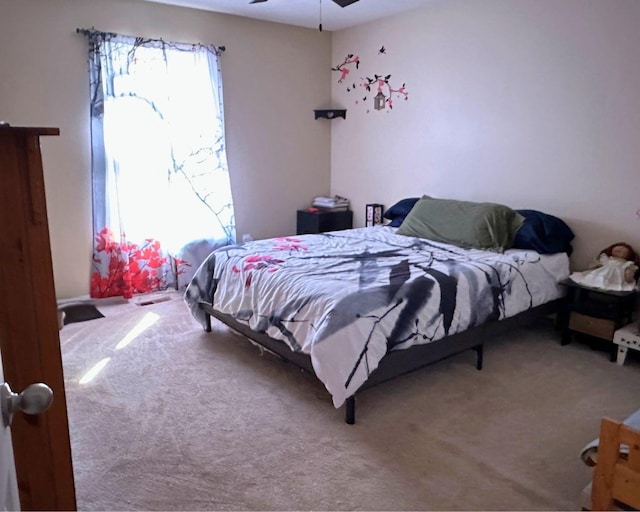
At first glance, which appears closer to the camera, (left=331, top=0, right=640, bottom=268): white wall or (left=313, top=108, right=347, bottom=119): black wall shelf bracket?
(left=331, top=0, right=640, bottom=268): white wall

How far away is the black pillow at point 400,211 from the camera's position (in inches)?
169

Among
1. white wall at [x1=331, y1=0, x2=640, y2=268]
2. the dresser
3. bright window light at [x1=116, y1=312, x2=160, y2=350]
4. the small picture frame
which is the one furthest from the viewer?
the dresser

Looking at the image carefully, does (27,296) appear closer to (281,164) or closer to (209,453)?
(209,453)

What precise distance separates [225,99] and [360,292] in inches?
115

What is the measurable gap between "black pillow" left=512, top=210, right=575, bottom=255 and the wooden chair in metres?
2.00

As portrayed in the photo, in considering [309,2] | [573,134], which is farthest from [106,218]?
[573,134]

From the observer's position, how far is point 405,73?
4465 millimetres

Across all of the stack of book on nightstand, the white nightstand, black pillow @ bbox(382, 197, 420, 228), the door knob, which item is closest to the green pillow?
black pillow @ bbox(382, 197, 420, 228)

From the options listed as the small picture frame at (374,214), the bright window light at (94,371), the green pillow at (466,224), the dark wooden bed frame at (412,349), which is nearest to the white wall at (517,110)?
the small picture frame at (374,214)

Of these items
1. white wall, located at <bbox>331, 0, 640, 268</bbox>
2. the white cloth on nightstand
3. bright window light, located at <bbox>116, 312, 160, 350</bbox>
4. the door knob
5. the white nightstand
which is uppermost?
white wall, located at <bbox>331, 0, 640, 268</bbox>

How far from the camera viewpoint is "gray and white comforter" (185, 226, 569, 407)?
89.7 inches

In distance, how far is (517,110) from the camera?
145 inches

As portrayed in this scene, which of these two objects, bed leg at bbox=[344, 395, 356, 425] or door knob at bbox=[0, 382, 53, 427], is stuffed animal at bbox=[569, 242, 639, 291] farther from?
door knob at bbox=[0, 382, 53, 427]

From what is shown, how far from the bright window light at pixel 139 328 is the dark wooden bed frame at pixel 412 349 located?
576mm
